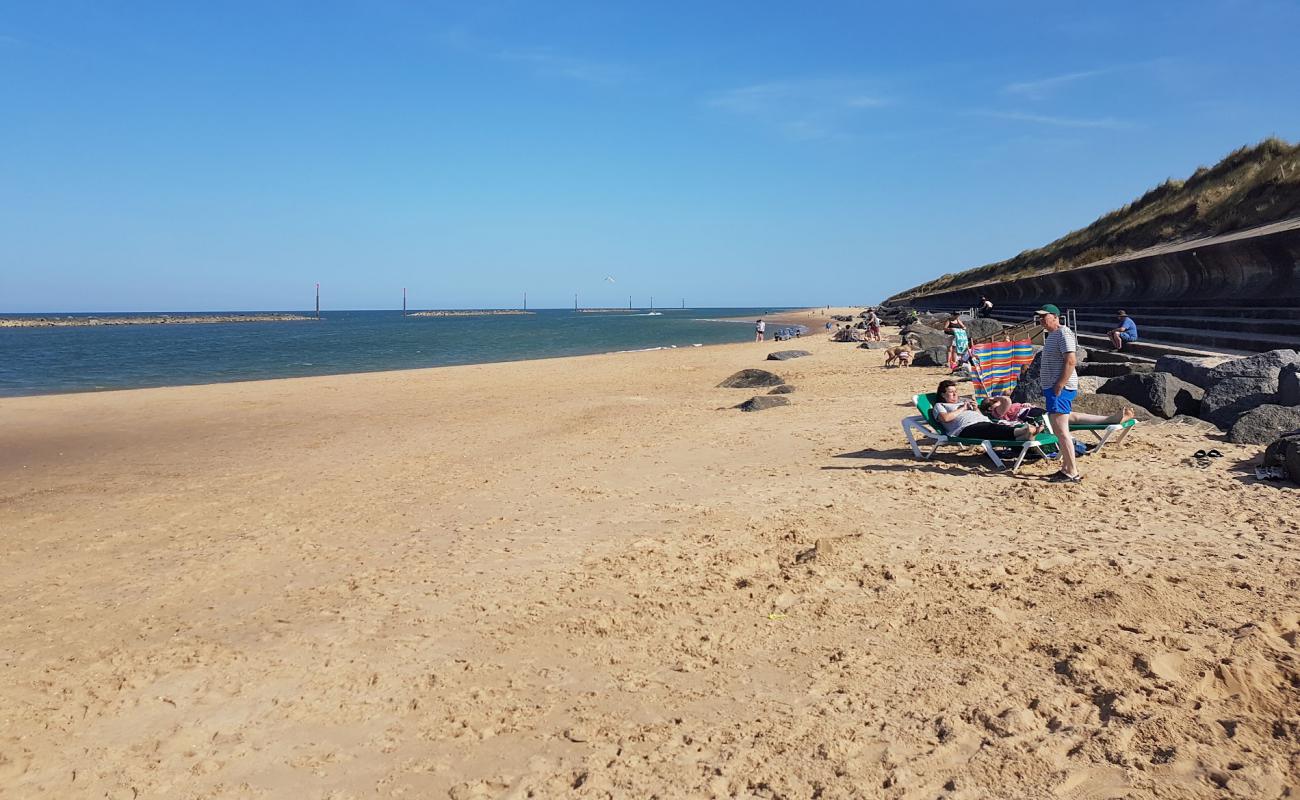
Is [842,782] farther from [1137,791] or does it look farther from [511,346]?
[511,346]

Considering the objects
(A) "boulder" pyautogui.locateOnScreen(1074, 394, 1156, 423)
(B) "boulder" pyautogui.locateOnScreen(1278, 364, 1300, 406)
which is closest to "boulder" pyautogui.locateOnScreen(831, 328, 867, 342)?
(A) "boulder" pyautogui.locateOnScreen(1074, 394, 1156, 423)

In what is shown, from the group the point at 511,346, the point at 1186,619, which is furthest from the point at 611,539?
the point at 511,346

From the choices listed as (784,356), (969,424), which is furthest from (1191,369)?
(784,356)

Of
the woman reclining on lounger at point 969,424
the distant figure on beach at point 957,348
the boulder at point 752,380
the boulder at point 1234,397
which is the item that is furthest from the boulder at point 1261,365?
the boulder at point 752,380

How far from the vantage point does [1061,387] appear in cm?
677

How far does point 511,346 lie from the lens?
1781 inches

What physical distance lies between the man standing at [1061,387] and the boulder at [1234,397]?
8.33ft

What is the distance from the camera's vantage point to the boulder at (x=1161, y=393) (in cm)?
873

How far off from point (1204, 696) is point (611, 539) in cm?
362

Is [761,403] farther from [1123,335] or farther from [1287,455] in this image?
[1123,335]

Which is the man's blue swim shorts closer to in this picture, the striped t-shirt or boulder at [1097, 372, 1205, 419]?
the striped t-shirt

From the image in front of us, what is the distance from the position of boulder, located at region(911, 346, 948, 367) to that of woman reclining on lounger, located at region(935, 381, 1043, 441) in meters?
9.60

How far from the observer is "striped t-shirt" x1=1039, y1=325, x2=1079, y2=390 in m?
Answer: 6.70

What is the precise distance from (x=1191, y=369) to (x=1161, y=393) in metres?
1.39
